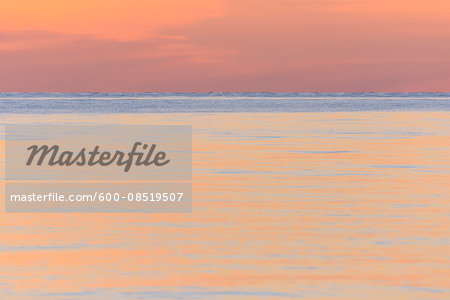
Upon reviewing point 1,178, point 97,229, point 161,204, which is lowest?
point 97,229

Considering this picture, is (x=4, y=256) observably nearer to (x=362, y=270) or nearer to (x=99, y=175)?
(x=362, y=270)

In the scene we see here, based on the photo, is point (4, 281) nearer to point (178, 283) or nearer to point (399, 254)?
point (178, 283)

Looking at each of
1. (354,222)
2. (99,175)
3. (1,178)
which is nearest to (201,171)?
(99,175)

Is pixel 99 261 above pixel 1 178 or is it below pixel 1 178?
below

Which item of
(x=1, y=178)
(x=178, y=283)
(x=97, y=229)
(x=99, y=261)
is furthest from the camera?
(x=1, y=178)

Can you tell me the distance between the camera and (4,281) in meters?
7.43

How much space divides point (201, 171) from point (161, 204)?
3.94m

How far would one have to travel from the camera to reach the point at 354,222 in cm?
1028

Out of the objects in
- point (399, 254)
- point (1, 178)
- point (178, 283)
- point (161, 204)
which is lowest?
point (178, 283)

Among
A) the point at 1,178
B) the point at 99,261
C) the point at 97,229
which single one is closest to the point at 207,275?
the point at 99,261

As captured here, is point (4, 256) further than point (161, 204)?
No

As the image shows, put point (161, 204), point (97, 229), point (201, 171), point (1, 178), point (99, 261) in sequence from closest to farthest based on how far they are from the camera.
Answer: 1. point (99, 261)
2. point (97, 229)
3. point (161, 204)
4. point (1, 178)
5. point (201, 171)

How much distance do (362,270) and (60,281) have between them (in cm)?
240

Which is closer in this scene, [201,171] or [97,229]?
[97,229]
